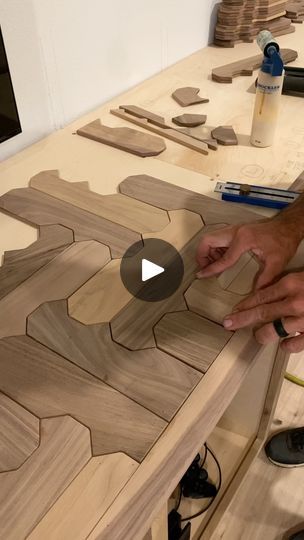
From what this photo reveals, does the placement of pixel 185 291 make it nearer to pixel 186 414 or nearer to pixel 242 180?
pixel 186 414

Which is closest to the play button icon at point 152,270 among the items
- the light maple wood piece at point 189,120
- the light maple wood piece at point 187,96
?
the light maple wood piece at point 189,120

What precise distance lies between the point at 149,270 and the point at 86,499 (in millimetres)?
356

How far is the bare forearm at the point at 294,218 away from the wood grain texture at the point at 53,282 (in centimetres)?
31

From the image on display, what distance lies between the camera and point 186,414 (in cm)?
55

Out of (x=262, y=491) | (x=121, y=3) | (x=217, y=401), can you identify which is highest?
(x=121, y=3)

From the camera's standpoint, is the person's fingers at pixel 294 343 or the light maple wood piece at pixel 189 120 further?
the light maple wood piece at pixel 189 120

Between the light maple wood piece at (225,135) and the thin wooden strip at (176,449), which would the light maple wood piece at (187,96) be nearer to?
the light maple wood piece at (225,135)

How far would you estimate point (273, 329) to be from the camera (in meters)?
0.63

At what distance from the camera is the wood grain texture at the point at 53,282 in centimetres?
66

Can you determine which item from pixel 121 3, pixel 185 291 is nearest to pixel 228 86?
pixel 121 3

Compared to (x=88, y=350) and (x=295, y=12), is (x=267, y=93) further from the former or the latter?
(x=295, y=12)

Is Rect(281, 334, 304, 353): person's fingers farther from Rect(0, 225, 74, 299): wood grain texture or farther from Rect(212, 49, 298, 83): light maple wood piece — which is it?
Rect(212, 49, 298, 83): light maple wood piece

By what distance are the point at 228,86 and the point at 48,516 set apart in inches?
48.4

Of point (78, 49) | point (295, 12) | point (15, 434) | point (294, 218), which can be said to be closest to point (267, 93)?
point (294, 218)
